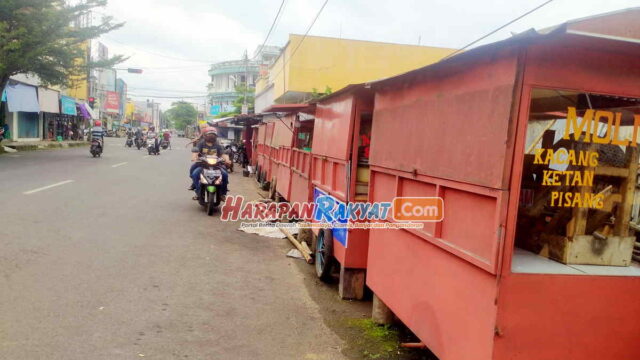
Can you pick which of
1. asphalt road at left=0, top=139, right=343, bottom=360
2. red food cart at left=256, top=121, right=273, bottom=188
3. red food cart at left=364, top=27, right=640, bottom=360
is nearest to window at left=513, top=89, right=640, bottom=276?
red food cart at left=364, top=27, right=640, bottom=360

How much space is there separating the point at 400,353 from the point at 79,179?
1187 cm

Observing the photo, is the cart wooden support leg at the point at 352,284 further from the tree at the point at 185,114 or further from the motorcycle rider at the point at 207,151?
the tree at the point at 185,114

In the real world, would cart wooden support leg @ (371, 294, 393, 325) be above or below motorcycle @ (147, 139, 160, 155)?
below

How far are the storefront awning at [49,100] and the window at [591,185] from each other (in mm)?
35357

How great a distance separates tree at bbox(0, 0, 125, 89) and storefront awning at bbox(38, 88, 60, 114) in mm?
10431

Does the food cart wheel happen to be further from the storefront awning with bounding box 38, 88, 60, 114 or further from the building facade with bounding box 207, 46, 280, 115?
the building facade with bounding box 207, 46, 280, 115

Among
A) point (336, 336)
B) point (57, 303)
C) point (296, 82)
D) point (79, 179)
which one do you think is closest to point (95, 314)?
point (57, 303)

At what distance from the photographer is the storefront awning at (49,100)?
32.0 meters

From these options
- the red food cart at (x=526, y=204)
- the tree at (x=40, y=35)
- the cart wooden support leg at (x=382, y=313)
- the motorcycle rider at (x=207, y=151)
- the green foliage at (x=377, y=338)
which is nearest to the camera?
the red food cart at (x=526, y=204)

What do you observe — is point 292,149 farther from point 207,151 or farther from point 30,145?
point 30,145

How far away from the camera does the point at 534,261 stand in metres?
3.00

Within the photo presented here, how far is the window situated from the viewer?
9.29 feet

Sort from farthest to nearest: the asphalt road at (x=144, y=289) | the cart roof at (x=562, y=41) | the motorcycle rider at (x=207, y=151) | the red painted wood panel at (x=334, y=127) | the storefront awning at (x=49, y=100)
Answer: the storefront awning at (x=49, y=100) → the motorcycle rider at (x=207, y=151) → the red painted wood panel at (x=334, y=127) → the asphalt road at (x=144, y=289) → the cart roof at (x=562, y=41)

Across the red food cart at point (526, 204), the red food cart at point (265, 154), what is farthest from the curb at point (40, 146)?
the red food cart at point (526, 204)
